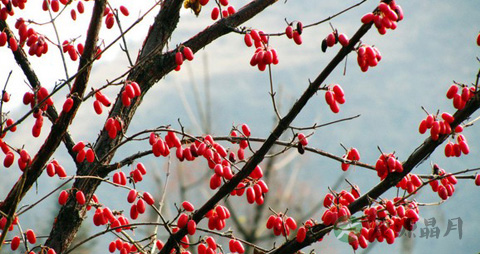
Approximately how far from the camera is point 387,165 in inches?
123

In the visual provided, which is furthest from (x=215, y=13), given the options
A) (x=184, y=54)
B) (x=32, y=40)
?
(x=32, y=40)

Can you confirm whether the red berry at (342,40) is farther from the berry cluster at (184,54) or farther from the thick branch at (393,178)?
the berry cluster at (184,54)

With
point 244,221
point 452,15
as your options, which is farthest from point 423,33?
point 244,221

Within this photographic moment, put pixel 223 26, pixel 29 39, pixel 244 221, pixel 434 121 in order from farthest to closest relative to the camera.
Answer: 1. pixel 244 221
2. pixel 223 26
3. pixel 29 39
4. pixel 434 121

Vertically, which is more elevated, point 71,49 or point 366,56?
point 71,49

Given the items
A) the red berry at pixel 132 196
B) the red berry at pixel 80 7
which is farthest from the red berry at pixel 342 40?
the red berry at pixel 80 7

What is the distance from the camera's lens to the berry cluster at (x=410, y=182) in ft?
10.6

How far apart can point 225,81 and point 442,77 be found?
3536cm

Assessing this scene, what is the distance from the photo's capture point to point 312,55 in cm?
11650

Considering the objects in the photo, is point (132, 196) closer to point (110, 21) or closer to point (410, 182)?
point (110, 21)

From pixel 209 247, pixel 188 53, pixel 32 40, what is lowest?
pixel 209 247

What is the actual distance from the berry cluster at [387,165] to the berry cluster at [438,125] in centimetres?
20

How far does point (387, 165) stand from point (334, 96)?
1.35 feet

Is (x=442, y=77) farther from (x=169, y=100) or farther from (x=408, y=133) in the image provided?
(x=169, y=100)
